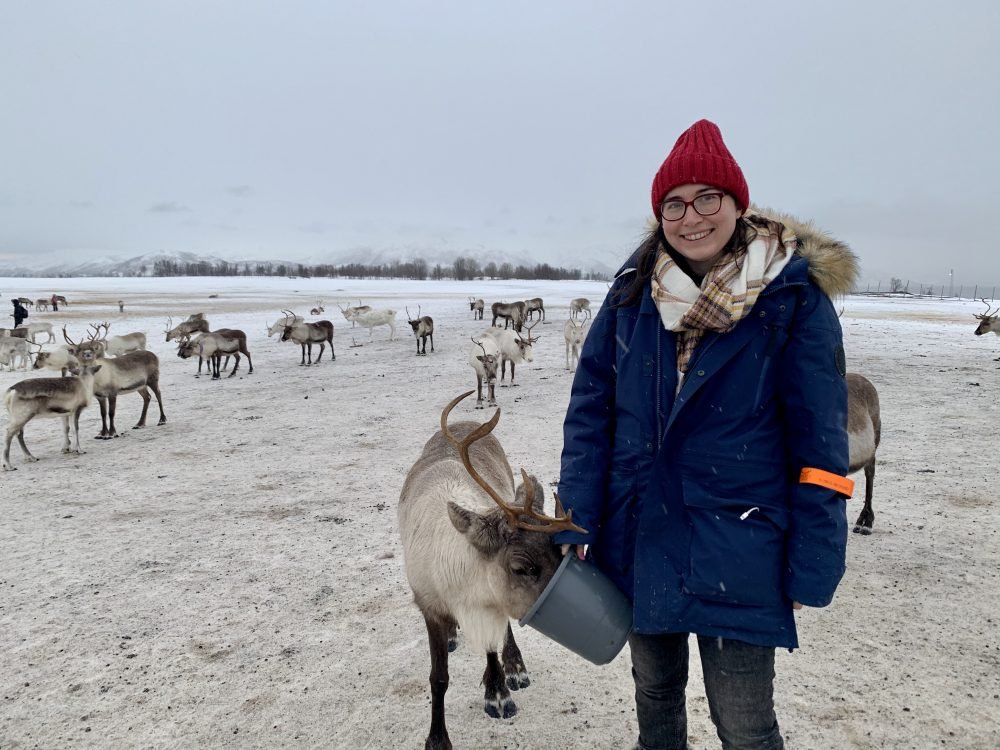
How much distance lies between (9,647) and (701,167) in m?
4.25

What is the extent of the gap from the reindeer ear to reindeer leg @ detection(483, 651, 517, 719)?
791mm

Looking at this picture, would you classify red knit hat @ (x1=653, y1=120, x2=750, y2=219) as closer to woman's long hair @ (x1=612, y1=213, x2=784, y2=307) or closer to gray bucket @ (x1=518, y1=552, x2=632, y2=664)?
woman's long hair @ (x1=612, y1=213, x2=784, y2=307)

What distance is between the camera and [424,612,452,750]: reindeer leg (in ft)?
8.34

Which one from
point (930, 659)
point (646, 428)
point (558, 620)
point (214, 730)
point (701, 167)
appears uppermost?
point (701, 167)

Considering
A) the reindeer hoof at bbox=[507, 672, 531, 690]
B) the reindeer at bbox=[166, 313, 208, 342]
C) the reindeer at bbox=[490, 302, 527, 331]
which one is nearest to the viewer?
the reindeer hoof at bbox=[507, 672, 531, 690]

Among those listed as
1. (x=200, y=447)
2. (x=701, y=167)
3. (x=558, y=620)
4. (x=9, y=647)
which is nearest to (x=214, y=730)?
(x=9, y=647)

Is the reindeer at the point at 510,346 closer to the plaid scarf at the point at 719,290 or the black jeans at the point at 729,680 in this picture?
the black jeans at the point at 729,680

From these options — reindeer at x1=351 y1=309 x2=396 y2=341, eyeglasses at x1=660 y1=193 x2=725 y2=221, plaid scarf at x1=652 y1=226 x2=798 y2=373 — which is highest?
eyeglasses at x1=660 y1=193 x2=725 y2=221

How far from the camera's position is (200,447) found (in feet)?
24.2

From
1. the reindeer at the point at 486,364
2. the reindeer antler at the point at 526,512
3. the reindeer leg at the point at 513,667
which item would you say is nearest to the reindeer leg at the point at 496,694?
the reindeer leg at the point at 513,667

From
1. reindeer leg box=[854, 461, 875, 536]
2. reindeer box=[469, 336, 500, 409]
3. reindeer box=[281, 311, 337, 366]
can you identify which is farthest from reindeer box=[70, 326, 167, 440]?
reindeer leg box=[854, 461, 875, 536]

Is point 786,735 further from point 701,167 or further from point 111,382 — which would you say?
point 111,382

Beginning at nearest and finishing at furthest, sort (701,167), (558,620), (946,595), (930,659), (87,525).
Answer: (701,167), (558,620), (930,659), (946,595), (87,525)

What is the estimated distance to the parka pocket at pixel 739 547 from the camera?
1.54 meters
